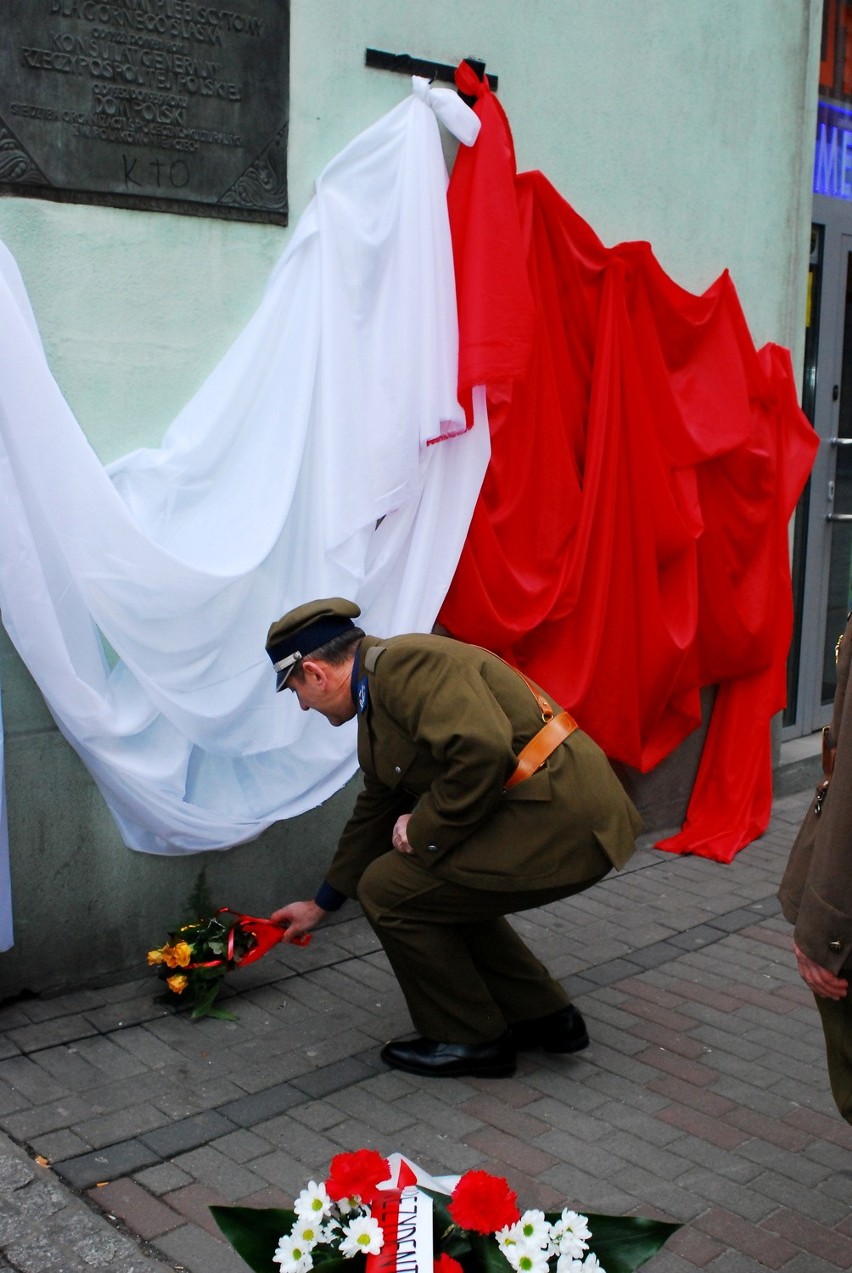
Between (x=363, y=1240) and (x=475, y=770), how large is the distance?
140 centimetres

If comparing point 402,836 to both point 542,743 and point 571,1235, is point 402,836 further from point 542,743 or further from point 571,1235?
point 571,1235

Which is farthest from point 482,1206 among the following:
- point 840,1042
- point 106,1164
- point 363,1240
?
point 106,1164

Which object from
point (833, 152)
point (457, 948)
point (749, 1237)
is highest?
point (833, 152)

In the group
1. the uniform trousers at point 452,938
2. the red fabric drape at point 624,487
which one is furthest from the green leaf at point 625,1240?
the red fabric drape at point 624,487

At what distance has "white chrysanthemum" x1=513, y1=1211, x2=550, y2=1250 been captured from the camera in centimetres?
234

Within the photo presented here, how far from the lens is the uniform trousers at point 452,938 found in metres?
3.80

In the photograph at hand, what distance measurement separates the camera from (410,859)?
12.6 feet

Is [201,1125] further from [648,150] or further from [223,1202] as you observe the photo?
[648,150]

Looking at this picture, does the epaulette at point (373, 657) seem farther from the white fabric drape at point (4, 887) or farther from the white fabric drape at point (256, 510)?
the white fabric drape at point (4, 887)

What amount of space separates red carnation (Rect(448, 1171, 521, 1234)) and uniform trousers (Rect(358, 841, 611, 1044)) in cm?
141

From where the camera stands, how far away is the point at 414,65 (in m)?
4.93

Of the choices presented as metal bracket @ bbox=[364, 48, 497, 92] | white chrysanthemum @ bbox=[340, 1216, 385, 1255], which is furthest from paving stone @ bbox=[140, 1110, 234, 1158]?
metal bracket @ bbox=[364, 48, 497, 92]

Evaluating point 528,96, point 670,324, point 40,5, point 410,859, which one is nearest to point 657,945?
point 410,859

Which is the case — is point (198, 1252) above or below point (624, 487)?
below
